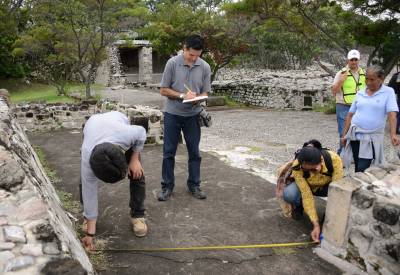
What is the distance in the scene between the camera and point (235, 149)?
23.4ft

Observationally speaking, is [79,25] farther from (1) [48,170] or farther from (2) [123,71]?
(1) [48,170]

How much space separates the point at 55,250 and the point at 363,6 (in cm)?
1072

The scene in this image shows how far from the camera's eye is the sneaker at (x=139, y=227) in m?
3.58

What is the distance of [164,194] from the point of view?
4.42m

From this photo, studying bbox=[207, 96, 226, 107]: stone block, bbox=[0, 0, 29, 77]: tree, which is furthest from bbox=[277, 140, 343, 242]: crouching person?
bbox=[0, 0, 29, 77]: tree

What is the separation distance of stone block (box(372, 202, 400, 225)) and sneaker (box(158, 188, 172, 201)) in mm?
2140

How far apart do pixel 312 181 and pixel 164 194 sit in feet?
5.07

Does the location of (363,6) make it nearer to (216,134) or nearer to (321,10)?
(321,10)

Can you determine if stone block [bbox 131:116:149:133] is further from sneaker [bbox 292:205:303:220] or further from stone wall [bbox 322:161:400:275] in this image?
stone wall [bbox 322:161:400:275]

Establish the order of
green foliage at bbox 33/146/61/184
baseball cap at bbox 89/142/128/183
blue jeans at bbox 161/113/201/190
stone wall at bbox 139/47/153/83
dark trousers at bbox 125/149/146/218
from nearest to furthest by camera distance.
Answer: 1. baseball cap at bbox 89/142/128/183
2. dark trousers at bbox 125/149/146/218
3. blue jeans at bbox 161/113/201/190
4. green foliage at bbox 33/146/61/184
5. stone wall at bbox 139/47/153/83

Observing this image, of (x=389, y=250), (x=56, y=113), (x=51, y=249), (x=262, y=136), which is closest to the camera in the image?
(x=51, y=249)

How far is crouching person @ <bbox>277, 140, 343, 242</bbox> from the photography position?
3473 mm

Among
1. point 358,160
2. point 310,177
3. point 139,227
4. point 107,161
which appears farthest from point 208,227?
point 358,160

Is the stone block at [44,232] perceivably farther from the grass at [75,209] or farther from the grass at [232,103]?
the grass at [232,103]
